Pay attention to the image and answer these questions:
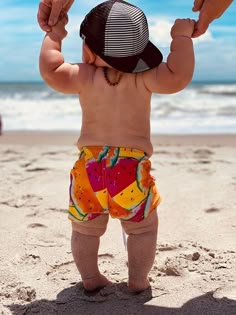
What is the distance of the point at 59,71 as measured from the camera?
2.23 m

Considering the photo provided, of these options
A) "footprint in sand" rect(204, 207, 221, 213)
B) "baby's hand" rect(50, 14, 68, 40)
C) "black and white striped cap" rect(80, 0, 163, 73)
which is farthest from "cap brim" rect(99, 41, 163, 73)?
"footprint in sand" rect(204, 207, 221, 213)

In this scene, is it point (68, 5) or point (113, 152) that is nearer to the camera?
point (113, 152)

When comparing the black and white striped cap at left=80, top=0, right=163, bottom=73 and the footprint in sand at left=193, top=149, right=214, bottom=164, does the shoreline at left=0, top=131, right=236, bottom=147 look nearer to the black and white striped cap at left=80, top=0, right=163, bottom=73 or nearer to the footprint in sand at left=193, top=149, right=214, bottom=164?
the footprint in sand at left=193, top=149, right=214, bottom=164

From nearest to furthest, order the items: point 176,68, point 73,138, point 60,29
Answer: point 176,68 < point 60,29 < point 73,138

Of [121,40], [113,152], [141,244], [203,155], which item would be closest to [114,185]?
[113,152]

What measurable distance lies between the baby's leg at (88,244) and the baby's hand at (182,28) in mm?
834

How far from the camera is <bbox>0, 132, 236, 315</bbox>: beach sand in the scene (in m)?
2.24

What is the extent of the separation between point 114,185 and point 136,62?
0.51 metres

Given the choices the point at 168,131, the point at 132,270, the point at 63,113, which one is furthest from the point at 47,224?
the point at 63,113

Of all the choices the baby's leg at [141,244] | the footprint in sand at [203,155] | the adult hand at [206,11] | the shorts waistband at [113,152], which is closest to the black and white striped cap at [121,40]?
the adult hand at [206,11]

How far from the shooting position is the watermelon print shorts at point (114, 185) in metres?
2.21

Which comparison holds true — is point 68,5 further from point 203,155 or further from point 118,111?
point 203,155

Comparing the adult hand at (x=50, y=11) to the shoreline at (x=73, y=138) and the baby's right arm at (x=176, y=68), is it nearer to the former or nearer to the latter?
the baby's right arm at (x=176, y=68)

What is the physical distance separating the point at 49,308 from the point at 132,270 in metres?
0.39
